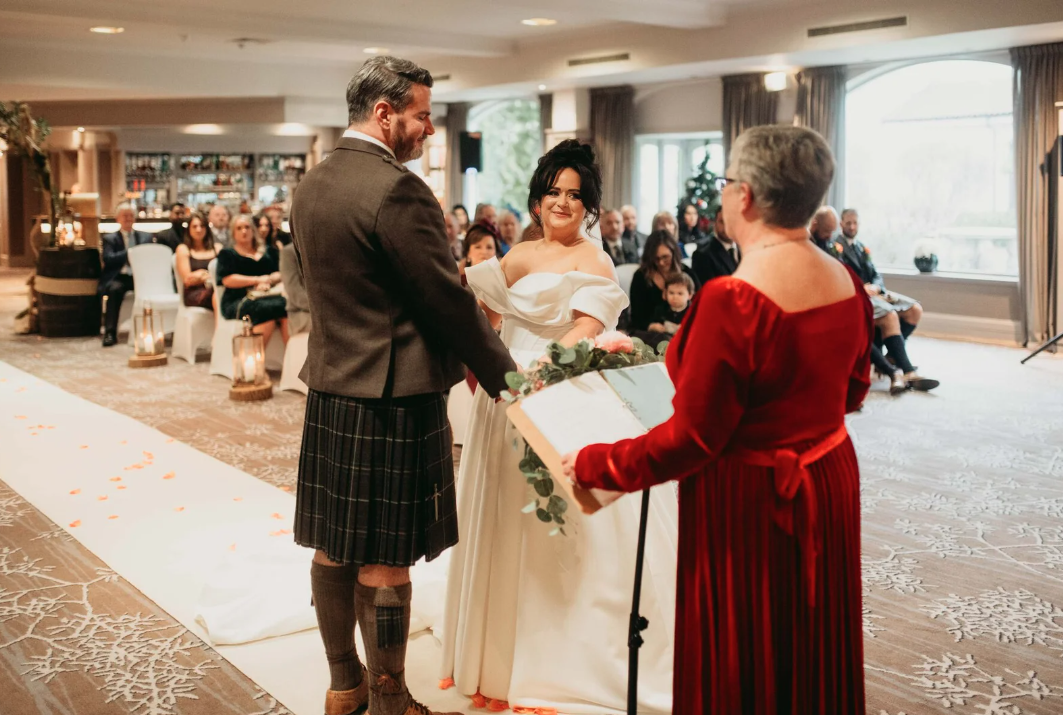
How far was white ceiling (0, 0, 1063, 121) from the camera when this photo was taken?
957 centimetres

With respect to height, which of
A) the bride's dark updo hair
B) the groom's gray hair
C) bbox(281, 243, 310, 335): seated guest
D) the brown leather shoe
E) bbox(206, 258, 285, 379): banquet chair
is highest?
the groom's gray hair

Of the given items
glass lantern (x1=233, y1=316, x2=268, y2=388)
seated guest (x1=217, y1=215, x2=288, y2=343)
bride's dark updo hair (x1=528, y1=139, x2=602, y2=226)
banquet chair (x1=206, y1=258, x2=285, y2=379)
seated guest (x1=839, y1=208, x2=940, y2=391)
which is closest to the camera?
bride's dark updo hair (x1=528, y1=139, x2=602, y2=226)

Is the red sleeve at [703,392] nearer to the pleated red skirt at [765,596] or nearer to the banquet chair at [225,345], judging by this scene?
the pleated red skirt at [765,596]

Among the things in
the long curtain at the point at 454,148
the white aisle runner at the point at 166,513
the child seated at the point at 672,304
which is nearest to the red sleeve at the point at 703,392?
the white aisle runner at the point at 166,513

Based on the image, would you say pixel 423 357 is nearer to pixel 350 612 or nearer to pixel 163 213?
pixel 350 612

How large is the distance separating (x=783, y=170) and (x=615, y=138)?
42.1ft

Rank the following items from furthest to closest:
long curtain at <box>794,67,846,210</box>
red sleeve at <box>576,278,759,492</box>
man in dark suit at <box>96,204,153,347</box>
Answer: long curtain at <box>794,67,846,210</box> < man in dark suit at <box>96,204,153,347</box> < red sleeve at <box>576,278,759,492</box>

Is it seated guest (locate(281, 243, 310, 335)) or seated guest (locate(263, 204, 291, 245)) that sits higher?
seated guest (locate(263, 204, 291, 245))

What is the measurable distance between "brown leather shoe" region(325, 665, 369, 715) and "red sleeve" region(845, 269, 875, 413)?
1511 mm

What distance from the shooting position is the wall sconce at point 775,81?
11.6m

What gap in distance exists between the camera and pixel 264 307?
8.10 meters

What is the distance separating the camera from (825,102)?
11484 mm

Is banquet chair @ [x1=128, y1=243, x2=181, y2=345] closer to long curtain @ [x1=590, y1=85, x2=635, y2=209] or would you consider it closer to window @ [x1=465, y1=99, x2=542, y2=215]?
long curtain @ [x1=590, y1=85, x2=635, y2=209]

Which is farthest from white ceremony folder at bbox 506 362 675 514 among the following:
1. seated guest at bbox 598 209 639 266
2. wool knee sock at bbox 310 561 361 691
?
seated guest at bbox 598 209 639 266
